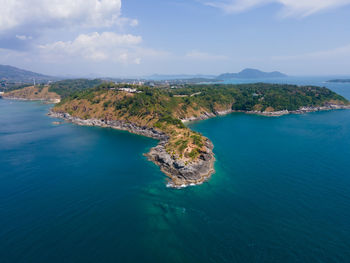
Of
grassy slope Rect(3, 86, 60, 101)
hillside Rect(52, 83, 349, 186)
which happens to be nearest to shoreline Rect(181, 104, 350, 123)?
hillside Rect(52, 83, 349, 186)

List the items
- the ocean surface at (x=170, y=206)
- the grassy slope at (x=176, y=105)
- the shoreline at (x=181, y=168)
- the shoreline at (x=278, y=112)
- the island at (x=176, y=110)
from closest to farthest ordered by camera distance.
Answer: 1. the ocean surface at (x=170, y=206)
2. the shoreline at (x=181, y=168)
3. the island at (x=176, y=110)
4. the grassy slope at (x=176, y=105)
5. the shoreline at (x=278, y=112)

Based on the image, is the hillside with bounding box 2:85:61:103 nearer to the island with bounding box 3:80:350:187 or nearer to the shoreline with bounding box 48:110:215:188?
the island with bounding box 3:80:350:187

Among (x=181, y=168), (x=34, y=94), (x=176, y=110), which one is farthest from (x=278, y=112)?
(x=34, y=94)

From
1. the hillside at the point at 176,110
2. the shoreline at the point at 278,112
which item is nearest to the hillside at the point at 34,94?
the hillside at the point at 176,110

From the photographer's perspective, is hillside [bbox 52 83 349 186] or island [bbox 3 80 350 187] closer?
island [bbox 3 80 350 187]

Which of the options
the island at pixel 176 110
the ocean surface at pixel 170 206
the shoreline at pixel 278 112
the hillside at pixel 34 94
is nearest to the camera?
the ocean surface at pixel 170 206

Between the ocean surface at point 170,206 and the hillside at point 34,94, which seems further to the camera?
the hillside at point 34,94

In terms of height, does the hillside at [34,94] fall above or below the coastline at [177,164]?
above

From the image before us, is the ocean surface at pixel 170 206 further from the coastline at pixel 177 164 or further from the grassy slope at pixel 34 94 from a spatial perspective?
the grassy slope at pixel 34 94

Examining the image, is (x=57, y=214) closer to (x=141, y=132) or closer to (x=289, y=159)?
(x=141, y=132)
